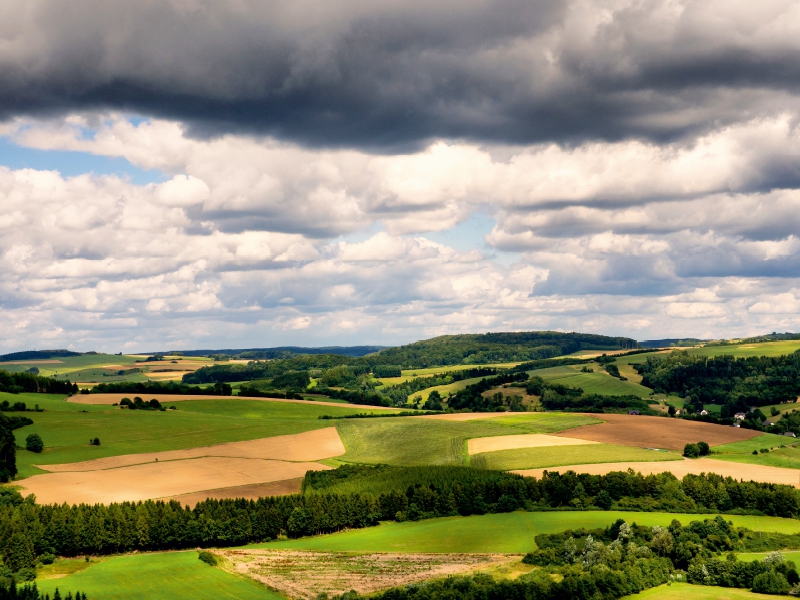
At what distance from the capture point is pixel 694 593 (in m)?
68.9

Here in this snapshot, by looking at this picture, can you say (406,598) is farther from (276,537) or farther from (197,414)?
(197,414)

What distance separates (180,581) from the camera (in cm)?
7606

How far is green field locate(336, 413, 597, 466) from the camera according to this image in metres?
140

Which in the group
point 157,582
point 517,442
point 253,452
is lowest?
point 157,582

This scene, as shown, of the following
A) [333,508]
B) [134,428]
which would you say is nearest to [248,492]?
[333,508]

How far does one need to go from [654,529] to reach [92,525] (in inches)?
2597

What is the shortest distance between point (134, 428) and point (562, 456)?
3492 inches

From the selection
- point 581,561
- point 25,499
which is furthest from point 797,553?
point 25,499

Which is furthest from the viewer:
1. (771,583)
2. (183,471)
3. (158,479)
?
(183,471)

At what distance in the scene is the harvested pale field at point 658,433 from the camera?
14425cm

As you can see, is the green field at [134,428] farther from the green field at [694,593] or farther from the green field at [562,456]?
the green field at [694,593]

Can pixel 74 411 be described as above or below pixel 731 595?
above

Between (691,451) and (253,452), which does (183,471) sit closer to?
(253,452)

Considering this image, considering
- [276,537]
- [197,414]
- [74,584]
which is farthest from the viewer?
[197,414]
